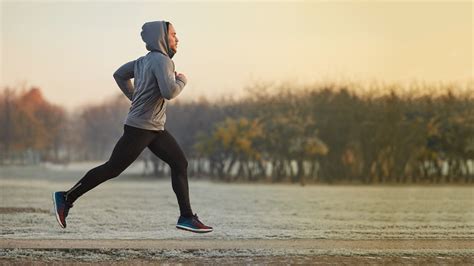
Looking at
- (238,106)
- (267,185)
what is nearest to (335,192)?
(267,185)

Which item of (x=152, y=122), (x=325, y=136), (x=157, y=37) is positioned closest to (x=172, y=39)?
(x=157, y=37)

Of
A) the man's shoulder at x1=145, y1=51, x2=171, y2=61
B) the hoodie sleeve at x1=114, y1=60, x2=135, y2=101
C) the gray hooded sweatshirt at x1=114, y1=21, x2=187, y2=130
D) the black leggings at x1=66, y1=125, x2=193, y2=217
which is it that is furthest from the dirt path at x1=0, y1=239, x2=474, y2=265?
the man's shoulder at x1=145, y1=51, x2=171, y2=61

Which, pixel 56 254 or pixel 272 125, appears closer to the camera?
pixel 56 254

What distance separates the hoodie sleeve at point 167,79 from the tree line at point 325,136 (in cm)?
1061

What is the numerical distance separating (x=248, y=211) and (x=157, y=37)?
Result: 5600mm

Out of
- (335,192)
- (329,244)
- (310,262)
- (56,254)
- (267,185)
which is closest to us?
(310,262)

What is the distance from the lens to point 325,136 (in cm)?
1689

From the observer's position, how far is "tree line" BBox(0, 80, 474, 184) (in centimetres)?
1667

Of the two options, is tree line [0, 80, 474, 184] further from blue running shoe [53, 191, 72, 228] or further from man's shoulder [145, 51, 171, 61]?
man's shoulder [145, 51, 171, 61]

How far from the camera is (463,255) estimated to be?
284 inches

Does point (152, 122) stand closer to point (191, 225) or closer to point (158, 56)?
point (158, 56)

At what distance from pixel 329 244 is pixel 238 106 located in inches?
360

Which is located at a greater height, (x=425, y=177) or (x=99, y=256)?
(x=425, y=177)

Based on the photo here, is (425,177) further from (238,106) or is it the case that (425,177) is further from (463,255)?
(463,255)
